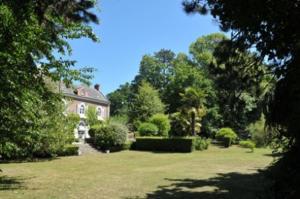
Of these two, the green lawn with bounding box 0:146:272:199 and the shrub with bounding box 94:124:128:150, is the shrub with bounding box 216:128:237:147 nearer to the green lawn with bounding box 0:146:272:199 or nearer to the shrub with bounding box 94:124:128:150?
the shrub with bounding box 94:124:128:150

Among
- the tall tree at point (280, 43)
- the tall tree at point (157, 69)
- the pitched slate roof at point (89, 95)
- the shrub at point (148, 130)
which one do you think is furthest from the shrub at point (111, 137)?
the tall tree at point (157, 69)

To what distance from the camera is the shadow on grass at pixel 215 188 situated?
12867mm

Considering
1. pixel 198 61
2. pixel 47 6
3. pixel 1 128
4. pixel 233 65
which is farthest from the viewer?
pixel 198 61

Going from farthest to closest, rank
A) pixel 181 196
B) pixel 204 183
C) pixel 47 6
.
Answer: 1. pixel 204 183
2. pixel 181 196
3. pixel 47 6

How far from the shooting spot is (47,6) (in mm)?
6598

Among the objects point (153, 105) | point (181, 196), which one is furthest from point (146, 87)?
point (181, 196)

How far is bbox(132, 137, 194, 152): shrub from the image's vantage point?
36719 mm

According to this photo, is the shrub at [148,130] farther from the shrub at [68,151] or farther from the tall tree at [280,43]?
the tall tree at [280,43]

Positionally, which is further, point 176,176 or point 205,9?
point 176,176

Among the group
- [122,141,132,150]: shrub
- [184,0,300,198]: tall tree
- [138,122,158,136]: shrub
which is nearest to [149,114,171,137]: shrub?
[138,122,158,136]: shrub

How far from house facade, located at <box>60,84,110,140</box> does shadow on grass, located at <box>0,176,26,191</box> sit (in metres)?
34.7

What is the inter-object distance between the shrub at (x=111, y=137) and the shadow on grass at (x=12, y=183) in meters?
19.6

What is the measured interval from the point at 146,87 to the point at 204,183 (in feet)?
144

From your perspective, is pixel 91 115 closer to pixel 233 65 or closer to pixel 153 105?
pixel 153 105
